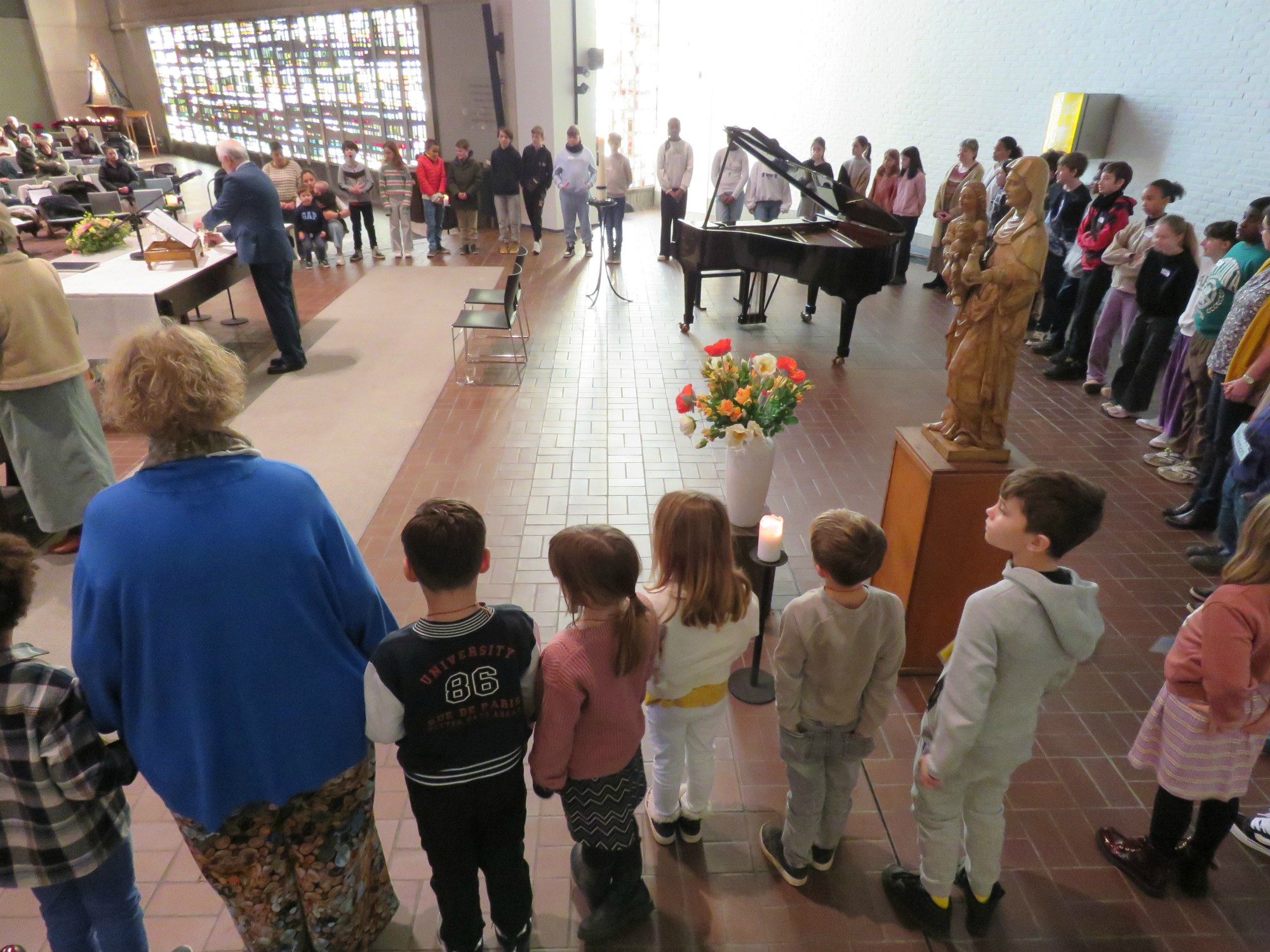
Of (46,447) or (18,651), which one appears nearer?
(18,651)

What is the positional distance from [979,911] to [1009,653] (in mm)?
965

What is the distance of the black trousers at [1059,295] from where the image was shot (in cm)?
750

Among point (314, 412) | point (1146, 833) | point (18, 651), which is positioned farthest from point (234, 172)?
point (1146, 833)

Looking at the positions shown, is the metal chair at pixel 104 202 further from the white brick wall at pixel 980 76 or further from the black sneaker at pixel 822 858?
the black sneaker at pixel 822 858

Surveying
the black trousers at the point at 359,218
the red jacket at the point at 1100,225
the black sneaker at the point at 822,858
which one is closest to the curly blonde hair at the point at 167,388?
the black sneaker at the point at 822,858

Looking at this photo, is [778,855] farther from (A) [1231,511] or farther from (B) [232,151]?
(B) [232,151]

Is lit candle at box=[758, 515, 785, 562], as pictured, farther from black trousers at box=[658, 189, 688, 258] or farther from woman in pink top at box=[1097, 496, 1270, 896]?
black trousers at box=[658, 189, 688, 258]

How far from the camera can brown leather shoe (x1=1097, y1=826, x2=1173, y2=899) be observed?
262cm

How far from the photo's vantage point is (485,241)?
12695 mm

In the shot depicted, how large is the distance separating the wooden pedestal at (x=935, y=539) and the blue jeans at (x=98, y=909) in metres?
2.86

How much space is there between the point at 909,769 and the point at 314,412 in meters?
5.17

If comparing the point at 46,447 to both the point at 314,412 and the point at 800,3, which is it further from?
the point at 800,3

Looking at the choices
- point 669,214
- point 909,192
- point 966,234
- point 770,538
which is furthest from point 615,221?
point 770,538

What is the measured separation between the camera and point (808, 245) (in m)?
7.24
